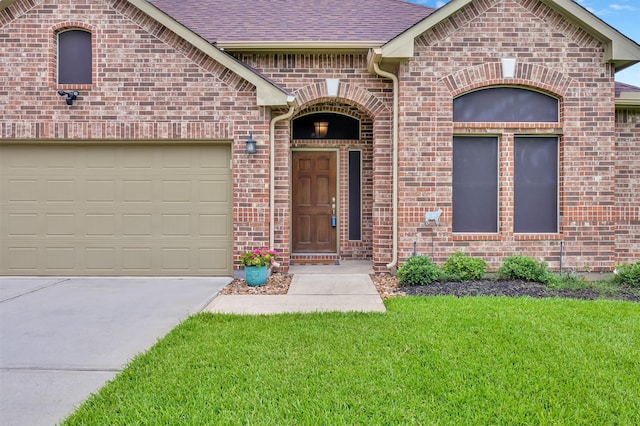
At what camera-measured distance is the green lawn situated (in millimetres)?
2877

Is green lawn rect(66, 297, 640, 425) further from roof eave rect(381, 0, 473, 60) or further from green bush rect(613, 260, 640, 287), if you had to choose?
roof eave rect(381, 0, 473, 60)

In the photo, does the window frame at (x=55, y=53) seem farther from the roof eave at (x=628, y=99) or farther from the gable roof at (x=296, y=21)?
the roof eave at (x=628, y=99)

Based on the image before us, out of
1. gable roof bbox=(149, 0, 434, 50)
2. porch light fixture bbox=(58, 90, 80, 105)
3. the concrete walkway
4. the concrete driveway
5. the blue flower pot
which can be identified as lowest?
the concrete driveway

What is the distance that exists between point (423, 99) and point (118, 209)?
5840mm

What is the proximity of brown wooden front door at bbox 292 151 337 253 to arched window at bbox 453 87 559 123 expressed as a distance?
9.72ft

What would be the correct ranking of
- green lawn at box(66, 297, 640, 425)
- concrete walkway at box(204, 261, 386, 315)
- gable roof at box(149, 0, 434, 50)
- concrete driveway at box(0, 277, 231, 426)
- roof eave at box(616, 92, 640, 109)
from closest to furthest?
1. green lawn at box(66, 297, 640, 425)
2. concrete driveway at box(0, 277, 231, 426)
3. concrete walkway at box(204, 261, 386, 315)
4. roof eave at box(616, 92, 640, 109)
5. gable roof at box(149, 0, 434, 50)

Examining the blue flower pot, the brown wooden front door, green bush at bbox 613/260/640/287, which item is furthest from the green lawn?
the brown wooden front door

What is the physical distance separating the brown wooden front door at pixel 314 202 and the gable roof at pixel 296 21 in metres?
2.40

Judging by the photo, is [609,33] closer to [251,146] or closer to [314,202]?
[314,202]

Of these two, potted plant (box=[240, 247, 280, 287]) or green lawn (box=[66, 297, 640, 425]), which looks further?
potted plant (box=[240, 247, 280, 287])

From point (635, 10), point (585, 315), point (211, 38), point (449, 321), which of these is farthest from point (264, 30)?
point (635, 10)

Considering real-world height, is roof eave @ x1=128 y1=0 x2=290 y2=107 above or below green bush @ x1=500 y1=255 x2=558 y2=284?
above

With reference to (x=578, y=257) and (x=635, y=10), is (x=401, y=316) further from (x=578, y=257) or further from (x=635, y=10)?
(x=635, y=10)

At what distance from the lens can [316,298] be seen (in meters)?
6.09
